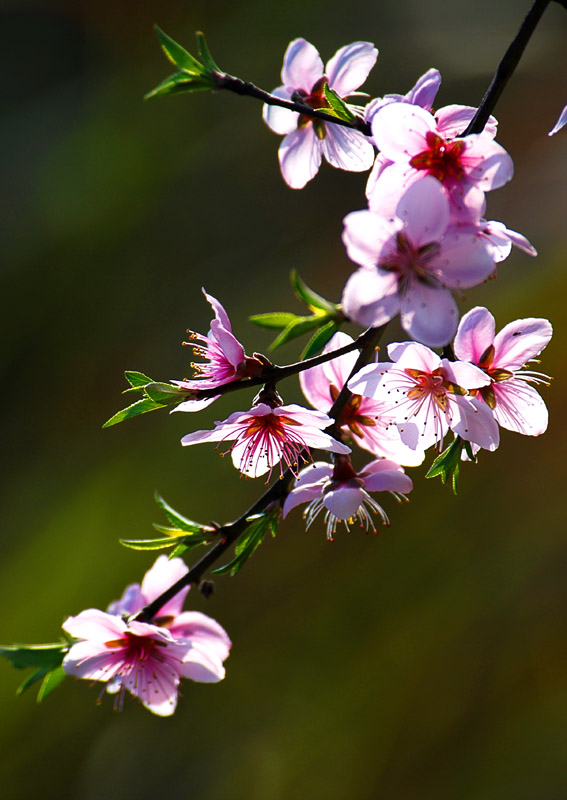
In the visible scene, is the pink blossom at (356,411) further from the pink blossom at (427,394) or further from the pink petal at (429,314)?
the pink petal at (429,314)

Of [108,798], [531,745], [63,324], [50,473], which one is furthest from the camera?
→ [63,324]

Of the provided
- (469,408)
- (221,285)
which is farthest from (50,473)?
(469,408)

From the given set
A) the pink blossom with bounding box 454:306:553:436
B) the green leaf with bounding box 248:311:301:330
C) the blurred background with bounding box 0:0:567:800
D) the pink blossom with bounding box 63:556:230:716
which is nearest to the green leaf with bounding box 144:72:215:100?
the green leaf with bounding box 248:311:301:330

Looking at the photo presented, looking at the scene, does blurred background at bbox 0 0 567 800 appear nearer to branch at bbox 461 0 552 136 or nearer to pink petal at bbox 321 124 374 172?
pink petal at bbox 321 124 374 172

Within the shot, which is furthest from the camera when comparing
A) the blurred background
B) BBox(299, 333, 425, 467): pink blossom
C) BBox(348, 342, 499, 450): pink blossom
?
the blurred background

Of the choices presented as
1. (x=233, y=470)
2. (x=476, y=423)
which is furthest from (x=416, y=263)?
(x=233, y=470)

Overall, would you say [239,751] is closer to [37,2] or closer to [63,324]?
[63,324]

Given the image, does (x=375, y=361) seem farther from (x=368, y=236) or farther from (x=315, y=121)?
(x=315, y=121)
